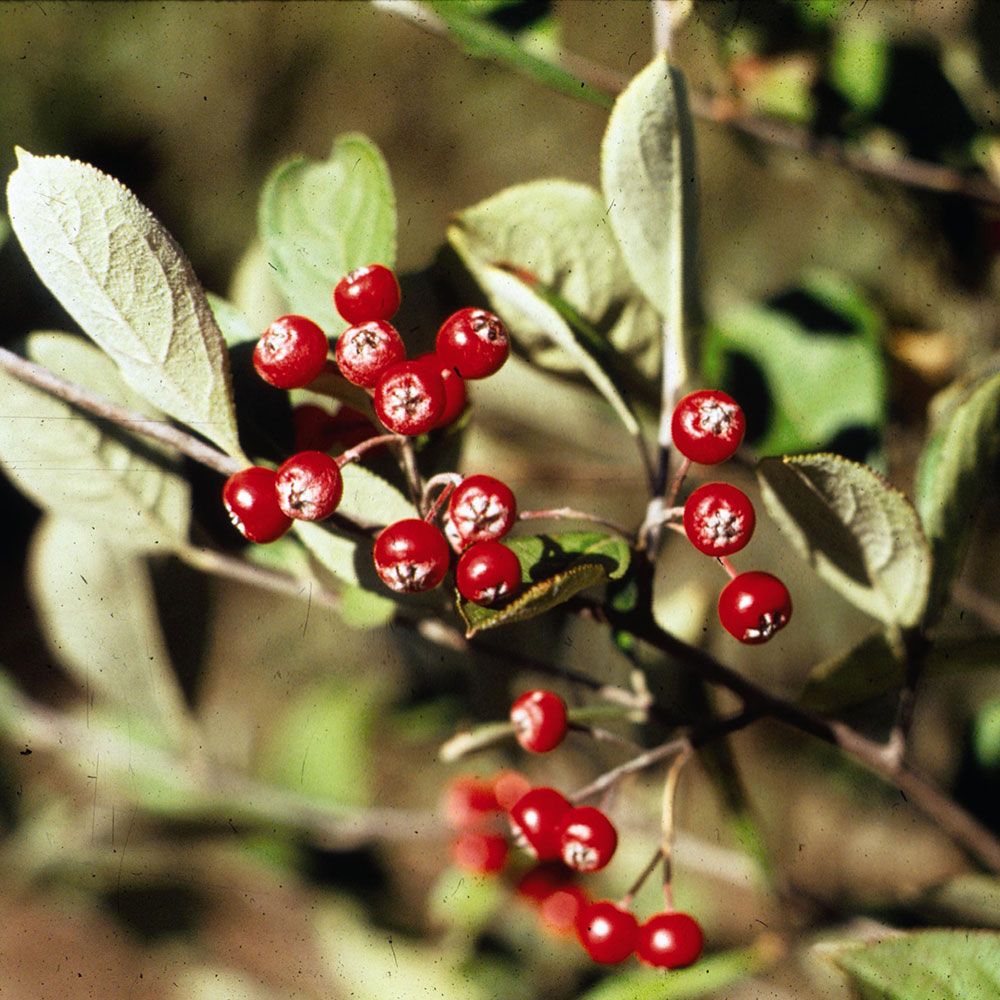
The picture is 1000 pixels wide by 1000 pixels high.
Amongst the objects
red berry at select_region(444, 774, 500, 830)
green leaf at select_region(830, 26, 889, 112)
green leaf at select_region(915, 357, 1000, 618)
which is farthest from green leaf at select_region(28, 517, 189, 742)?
green leaf at select_region(830, 26, 889, 112)

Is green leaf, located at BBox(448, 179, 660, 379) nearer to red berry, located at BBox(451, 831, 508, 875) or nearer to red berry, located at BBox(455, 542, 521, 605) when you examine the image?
red berry, located at BBox(455, 542, 521, 605)

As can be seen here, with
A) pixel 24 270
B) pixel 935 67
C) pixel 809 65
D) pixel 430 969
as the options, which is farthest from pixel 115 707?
pixel 935 67

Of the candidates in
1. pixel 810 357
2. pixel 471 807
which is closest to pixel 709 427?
pixel 810 357

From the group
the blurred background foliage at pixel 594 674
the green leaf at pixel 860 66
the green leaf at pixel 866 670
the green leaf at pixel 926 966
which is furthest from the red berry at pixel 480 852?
the green leaf at pixel 860 66

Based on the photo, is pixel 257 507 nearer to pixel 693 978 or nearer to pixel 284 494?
pixel 284 494

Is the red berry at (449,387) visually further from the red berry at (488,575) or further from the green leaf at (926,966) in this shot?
the green leaf at (926,966)

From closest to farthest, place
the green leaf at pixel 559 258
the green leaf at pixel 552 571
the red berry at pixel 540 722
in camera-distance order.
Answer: the green leaf at pixel 552 571
the red berry at pixel 540 722
the green leaf at pixel 559 258
